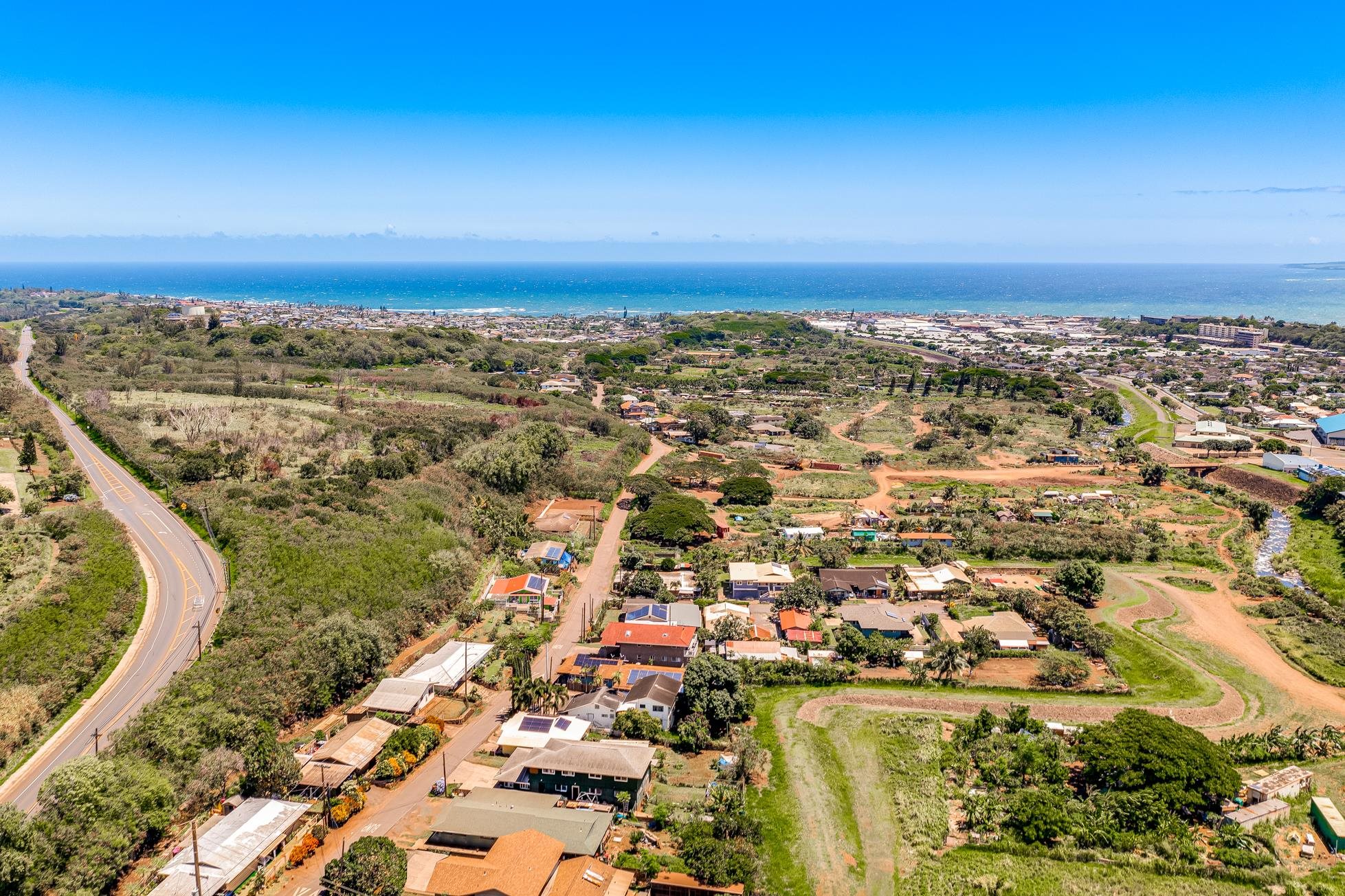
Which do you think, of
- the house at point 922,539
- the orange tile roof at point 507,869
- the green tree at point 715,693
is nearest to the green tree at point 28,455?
the orange tile roof at point 507,869

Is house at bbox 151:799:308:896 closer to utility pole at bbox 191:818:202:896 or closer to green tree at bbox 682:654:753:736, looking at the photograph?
utility pole at bbox 191:818:202:896

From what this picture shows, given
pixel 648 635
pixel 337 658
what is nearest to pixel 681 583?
pixel 648 635

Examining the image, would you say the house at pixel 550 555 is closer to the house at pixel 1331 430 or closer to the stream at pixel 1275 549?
the stream at pixel 1275 549

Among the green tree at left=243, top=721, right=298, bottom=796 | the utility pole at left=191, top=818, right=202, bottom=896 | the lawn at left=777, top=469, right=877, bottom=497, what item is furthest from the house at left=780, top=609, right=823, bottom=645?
the utility pole at left=191, top=818, right=202, bottom=896

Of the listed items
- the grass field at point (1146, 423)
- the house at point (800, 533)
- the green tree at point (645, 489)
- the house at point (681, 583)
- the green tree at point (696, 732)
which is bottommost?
the green tree at point (696, 732)

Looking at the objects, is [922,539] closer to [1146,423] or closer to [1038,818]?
[1038,818]

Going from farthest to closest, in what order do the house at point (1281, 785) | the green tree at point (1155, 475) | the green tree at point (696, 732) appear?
the green tree at point (1155, 475), the green tree at point (696, 732), the house at point (1281, 785)

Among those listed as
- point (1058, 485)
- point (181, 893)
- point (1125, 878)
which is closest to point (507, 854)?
point (181, 893)
